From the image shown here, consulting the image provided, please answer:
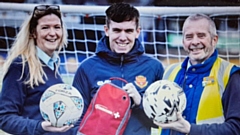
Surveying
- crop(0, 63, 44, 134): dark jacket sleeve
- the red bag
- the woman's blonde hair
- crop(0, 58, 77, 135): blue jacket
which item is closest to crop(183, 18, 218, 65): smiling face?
the red bag

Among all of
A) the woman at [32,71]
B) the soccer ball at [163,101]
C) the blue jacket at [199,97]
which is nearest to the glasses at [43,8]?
the woman at [32,71]

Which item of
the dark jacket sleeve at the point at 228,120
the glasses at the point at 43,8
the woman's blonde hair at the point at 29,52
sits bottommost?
the dark jacket sleeve at the point at 228,120

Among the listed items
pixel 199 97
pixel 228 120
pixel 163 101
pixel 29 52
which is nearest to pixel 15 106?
pixel 29 52

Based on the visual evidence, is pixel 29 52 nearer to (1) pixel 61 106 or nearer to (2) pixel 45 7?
(2) pixel 45 7

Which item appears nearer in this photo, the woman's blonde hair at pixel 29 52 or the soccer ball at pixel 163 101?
the soccer ball at pixel 163 101

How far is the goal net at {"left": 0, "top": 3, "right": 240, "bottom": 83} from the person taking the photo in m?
2.90

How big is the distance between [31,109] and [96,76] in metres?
0.49

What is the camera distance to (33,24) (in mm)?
2877

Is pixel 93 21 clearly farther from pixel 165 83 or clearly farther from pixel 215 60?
pixel 215 60

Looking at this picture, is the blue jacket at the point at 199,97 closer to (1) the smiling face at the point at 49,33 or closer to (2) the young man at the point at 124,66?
(2) the young man at the point at 124,66

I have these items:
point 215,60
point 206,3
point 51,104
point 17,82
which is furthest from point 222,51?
point 17,82

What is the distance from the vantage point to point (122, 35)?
2.84 m

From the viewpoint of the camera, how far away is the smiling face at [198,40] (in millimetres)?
2857

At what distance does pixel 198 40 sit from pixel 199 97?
15.1 inches
